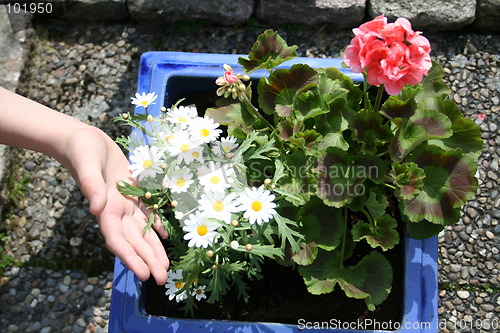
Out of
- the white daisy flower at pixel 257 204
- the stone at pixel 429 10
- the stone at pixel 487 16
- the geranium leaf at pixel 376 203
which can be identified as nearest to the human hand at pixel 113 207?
the white daisy flower at pixel 257 204

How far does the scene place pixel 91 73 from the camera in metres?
1.98

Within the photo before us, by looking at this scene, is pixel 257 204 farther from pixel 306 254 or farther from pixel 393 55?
pixel 393 55

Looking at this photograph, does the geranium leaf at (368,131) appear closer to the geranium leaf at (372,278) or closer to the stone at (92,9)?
the geranium leaf at (372,278)

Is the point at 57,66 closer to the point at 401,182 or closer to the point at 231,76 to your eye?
the point at 231,76

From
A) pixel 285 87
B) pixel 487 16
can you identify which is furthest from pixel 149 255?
pixel 487 16

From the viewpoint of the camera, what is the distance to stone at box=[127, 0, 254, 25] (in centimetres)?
195

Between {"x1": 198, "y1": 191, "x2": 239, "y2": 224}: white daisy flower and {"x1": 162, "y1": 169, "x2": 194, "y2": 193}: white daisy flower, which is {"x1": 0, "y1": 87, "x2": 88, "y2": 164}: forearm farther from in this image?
{"x1": 198, "y1": 191, "x2": 239, "y2": 224}: white daisy flower

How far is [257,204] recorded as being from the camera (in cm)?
100

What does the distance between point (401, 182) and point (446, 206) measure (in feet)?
0.37

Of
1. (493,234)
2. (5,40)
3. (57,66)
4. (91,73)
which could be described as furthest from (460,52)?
(5,40)

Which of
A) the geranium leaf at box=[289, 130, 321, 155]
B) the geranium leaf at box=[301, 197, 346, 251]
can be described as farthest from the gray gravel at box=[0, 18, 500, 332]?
the geranium leaf at box=[289, 130, 321, 155]

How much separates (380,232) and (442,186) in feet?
0.53

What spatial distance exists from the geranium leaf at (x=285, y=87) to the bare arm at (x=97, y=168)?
357mm

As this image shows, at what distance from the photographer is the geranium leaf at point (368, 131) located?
113 centimetres
